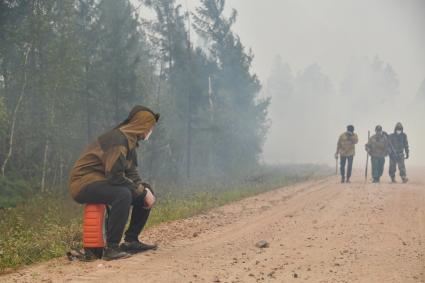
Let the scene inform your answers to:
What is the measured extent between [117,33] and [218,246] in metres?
18.7

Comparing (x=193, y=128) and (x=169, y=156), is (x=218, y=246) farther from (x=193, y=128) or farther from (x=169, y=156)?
(x=193, y=128)

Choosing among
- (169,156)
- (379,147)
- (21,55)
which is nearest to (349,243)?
(379,147)

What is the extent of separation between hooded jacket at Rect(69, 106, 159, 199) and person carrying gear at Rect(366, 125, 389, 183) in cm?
1380

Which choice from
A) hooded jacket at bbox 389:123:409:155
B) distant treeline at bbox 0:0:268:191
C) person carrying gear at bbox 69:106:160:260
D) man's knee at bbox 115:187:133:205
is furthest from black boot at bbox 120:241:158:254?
hooded jacket at bbox 389:123:409:155

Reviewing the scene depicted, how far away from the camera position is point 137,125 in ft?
20.0

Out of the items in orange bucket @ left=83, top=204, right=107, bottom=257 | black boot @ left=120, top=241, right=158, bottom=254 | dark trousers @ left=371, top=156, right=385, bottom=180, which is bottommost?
black boot @ left=120, top=241, right=158, bottom=254

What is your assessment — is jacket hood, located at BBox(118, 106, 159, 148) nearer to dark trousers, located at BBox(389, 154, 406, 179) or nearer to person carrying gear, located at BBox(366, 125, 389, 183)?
person carrying gear, located at BBox(366, 125, 389, 183)

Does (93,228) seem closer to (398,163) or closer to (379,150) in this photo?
(379,150)

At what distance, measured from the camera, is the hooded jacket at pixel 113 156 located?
579 centimetres

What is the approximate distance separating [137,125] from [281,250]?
2.52 m

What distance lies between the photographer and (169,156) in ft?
97.7

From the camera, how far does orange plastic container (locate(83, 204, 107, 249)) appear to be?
5832 millimetres

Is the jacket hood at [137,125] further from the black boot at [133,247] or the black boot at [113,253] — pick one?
the black boot at [133,247]

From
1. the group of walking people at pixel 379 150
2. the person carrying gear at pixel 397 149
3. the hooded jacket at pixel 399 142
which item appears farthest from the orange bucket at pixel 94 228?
the hooded jacket at pixel 399 142
